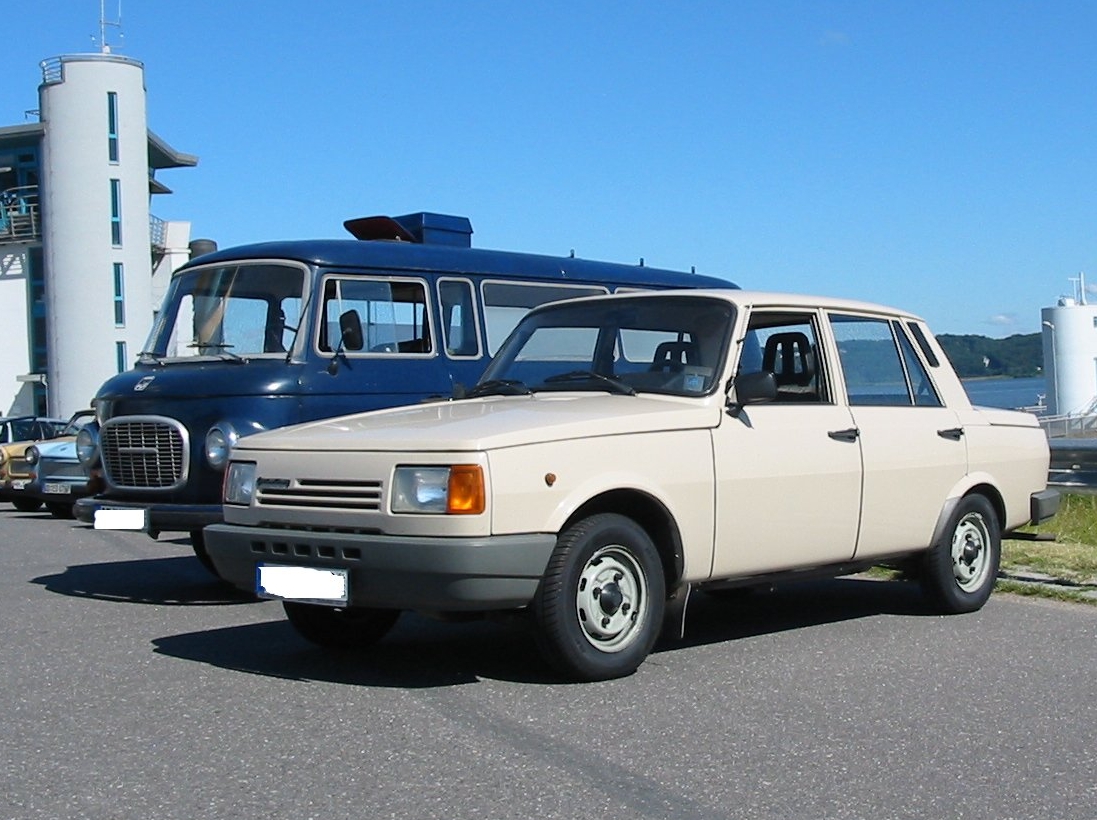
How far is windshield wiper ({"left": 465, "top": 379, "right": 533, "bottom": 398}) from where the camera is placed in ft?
24.6

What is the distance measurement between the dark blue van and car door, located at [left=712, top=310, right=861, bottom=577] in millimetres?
3699

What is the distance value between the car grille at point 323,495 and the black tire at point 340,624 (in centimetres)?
72

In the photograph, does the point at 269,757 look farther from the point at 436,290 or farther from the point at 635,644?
the point at 436,290

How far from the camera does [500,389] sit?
7602mm

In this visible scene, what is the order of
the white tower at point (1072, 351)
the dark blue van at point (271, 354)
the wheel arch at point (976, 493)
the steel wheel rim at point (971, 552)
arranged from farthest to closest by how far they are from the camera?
1. the white tower at point (1072, 351)
2. the dark blue van at point (271, 354)
3. the steel wheel rim at point (971, 552)
4. the wheel arch at point (976, 493)

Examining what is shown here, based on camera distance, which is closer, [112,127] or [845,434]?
[845,434]

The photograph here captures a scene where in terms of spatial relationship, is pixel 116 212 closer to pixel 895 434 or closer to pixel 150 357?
pixel 150 357

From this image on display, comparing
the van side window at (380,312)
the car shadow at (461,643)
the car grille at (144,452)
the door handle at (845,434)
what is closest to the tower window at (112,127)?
the van side window at (380,312)

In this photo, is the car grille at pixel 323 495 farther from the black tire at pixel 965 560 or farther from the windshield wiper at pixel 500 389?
the black tire at pixel 965 560

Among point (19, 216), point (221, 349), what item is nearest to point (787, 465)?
point (221, 349)

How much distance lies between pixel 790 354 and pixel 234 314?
4.50 metres

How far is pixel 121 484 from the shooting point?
33.5 feet

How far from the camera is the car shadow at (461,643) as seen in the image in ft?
21.7

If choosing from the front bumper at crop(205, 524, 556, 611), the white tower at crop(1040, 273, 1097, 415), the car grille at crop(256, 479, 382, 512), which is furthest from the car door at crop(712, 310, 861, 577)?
the white tower at crop(1040, 273, 1097, 415)
